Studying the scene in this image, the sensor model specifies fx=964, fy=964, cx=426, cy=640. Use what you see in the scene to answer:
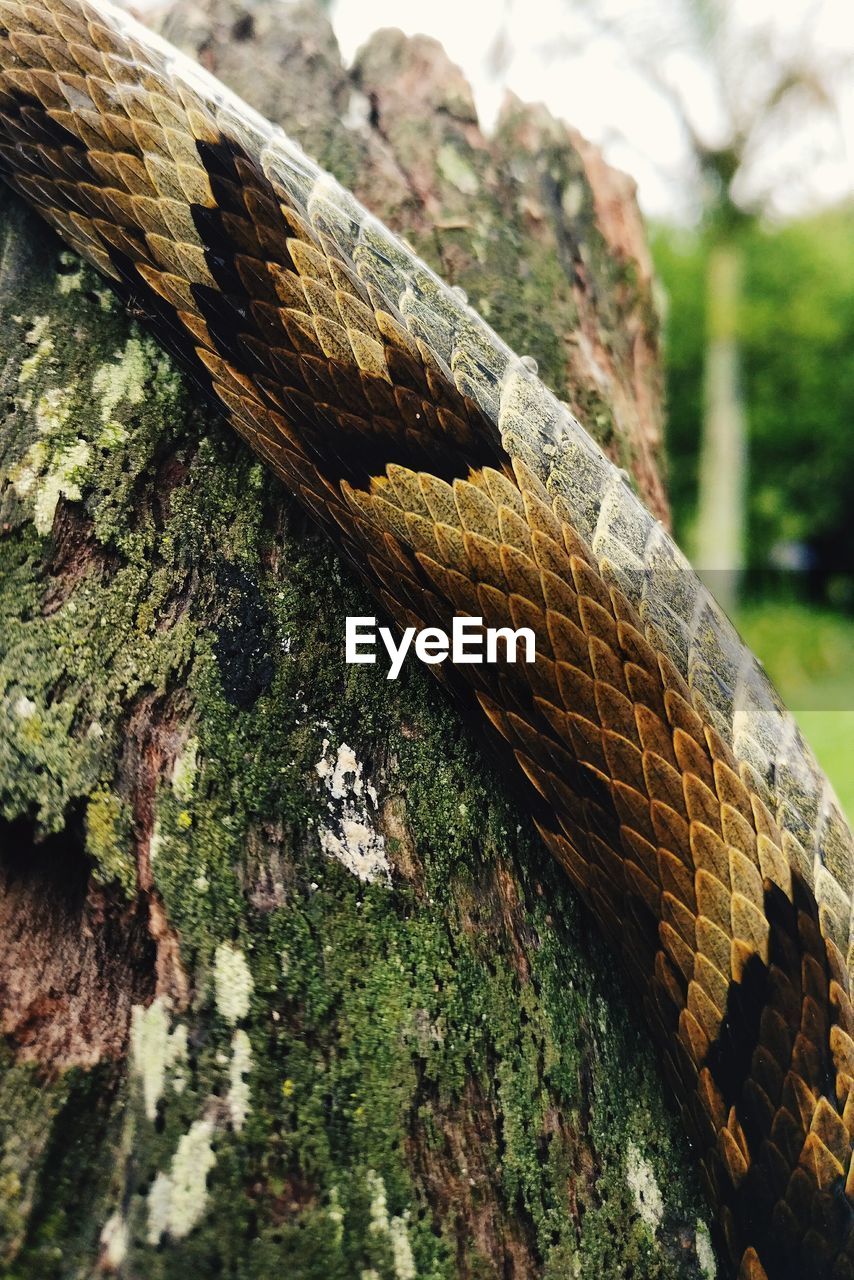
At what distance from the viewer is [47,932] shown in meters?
1.06

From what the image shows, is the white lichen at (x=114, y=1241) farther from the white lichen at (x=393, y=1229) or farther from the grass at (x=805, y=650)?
the grass at (x=805, y=650)

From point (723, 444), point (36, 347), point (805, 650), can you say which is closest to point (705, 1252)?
point (36, 347)

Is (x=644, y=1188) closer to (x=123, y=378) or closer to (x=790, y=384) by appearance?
(x=123, y=378)

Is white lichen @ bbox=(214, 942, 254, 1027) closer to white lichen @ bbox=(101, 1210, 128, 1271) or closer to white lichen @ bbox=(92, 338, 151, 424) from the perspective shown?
white lichen @ bbox=(101, 1210, 128, 1271)

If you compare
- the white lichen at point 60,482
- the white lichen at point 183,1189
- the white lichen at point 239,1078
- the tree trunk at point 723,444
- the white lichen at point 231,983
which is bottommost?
the white lichen at point 183,1189

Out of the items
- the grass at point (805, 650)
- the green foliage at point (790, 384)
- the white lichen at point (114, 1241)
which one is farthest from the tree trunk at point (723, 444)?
the white lichen at point (114, 1241)

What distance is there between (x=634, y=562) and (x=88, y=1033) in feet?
2.54

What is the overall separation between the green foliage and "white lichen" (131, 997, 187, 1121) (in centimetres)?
1130

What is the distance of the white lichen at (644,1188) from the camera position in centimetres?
108

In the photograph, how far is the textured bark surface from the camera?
3.10ft

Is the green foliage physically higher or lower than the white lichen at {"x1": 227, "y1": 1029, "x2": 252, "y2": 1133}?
higher

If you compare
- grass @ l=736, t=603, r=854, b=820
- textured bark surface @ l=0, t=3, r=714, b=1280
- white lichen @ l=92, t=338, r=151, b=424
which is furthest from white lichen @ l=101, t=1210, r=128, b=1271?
grass @ l=736, t=603, r=854, b=820

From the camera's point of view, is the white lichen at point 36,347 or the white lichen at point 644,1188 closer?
the white lichen at point 644,1188

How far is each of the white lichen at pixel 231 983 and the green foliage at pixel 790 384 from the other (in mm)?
11244
